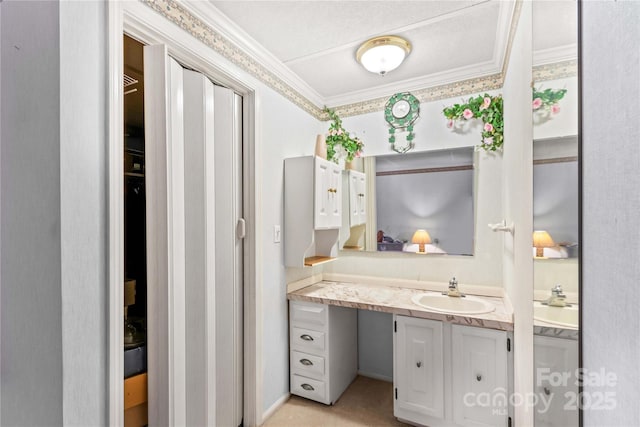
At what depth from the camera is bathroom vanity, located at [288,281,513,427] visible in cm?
160

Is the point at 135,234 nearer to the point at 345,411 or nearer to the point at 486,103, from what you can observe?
the point at 345,411

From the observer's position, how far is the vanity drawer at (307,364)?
2.05 m

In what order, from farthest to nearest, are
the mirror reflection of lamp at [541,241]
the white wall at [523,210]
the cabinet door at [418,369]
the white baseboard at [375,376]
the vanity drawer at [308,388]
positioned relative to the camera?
the white baseboard at [375,376], the vanity drawer at [308,388], the cabinet door at [418,369], the white wall at [523,210], the mirror reflection of lamp at [541,241]

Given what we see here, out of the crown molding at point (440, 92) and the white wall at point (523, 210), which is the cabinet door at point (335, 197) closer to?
the crown molding at point (440, 92)

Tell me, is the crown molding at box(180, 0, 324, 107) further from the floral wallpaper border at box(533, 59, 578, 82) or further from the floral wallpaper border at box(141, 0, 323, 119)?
the floral wallpaper border at box(533, 59, 578, 82)

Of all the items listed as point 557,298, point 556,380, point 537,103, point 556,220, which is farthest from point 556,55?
point 556,380

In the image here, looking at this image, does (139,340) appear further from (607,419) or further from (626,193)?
(626,193)

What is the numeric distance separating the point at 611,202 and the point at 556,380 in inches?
19.9

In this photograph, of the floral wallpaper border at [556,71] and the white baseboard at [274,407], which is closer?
the floral wallpaper border at [556,71]

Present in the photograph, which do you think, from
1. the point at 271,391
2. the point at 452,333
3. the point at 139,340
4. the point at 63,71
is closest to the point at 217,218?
the point at 139,340

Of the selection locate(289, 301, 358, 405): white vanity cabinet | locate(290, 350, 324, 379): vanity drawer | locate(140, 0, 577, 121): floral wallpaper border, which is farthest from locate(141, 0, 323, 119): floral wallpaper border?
locate(290, 350, 324, 379): vanity drawer

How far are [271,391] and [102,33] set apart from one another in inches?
83.8

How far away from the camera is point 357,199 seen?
255cm

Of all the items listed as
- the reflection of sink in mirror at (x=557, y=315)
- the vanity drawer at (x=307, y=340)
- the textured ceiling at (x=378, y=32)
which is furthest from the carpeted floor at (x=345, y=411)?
the textured ceiling at (x=378, y=32)
